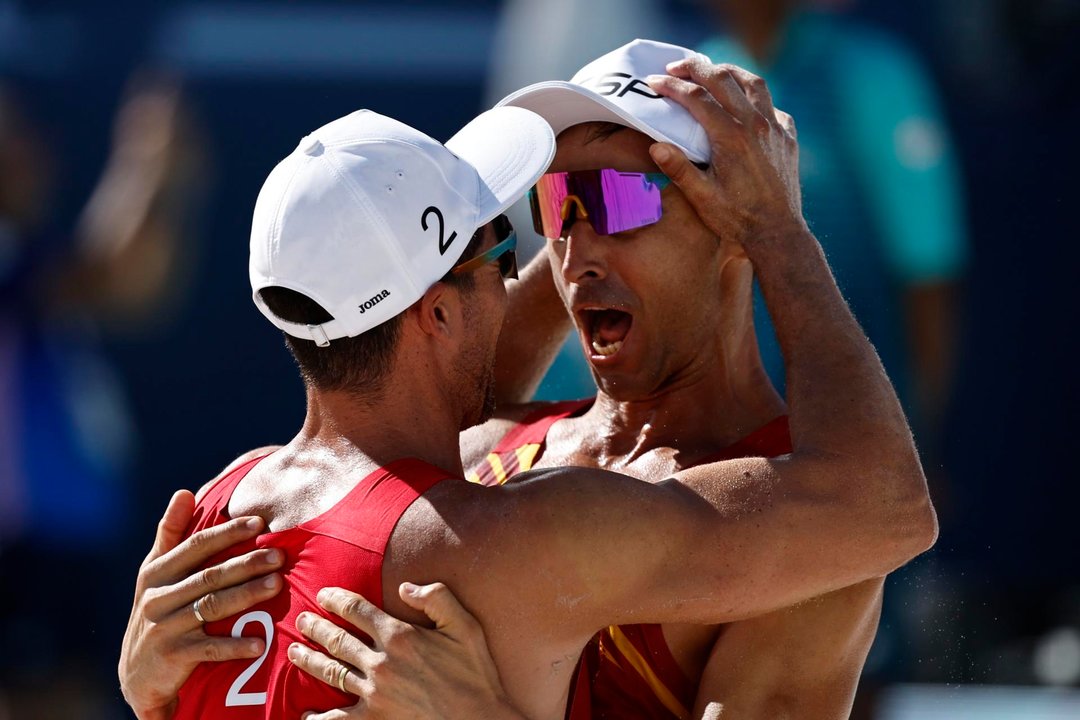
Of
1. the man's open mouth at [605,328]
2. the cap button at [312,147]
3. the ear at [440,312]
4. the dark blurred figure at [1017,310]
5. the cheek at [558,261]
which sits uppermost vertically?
the cap button at [312,147]

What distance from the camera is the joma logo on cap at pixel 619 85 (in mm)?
3084

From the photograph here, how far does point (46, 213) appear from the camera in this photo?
683cm

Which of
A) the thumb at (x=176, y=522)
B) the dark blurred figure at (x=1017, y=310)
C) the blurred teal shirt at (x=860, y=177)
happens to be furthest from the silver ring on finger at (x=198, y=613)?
the dark blurred figure at (x=1017, y=310)

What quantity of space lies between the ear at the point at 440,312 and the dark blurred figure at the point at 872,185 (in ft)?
7.73

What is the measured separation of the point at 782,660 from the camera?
9.21 ft

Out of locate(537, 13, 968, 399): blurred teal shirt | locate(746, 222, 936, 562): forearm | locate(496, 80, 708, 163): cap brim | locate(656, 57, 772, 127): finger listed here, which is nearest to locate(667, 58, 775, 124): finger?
locate(656, 57, 772, 127): finger

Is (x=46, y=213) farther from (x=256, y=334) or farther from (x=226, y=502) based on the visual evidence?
(x=226, y=502)

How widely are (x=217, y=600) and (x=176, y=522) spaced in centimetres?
28

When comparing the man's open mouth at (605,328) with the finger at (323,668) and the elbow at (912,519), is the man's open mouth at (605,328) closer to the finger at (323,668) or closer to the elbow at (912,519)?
the elbow at (912,519)

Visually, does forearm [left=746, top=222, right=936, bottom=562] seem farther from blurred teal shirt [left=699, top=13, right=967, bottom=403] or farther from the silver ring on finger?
blurred teal shirt [left=699, top=13, right=967, bottom=403]

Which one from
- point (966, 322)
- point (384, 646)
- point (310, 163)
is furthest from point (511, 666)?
point (966, 322)

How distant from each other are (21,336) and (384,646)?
4.34m

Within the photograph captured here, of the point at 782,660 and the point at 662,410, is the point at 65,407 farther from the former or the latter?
the point at 782,660

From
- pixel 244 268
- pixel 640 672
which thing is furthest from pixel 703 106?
pixel 244 268
